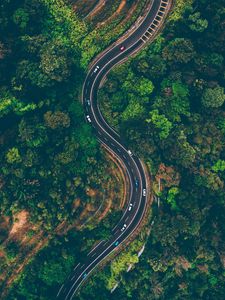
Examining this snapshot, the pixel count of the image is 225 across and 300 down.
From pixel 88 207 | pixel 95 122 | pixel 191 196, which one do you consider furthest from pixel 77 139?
pixel 191 196

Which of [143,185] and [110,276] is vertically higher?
[143,185]

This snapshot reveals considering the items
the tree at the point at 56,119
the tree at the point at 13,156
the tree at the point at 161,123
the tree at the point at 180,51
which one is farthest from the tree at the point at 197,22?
the tree at the point at 13,156

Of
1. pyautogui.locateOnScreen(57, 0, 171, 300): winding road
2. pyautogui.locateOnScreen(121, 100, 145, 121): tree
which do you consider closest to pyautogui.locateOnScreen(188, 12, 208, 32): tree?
pyautogui.locateOnScreen(57, 0, 171, 300): winding road

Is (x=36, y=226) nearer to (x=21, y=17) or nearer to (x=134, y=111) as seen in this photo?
(x=134, y=111)

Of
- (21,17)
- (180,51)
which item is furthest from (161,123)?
(21,17)

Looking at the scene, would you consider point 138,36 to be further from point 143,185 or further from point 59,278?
point 59,278

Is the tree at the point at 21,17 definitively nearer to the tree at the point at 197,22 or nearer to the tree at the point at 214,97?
the tree at the point at 197,22

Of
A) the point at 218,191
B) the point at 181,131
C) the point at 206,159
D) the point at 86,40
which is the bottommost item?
the point at 218,191
